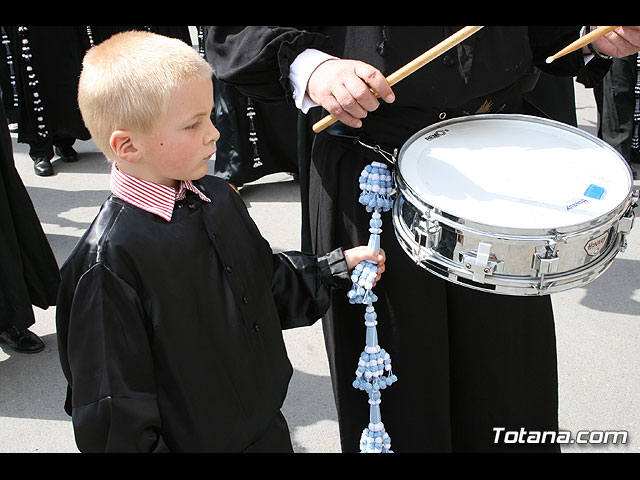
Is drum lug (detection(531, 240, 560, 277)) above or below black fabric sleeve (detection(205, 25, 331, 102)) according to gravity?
below

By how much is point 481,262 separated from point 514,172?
29cm

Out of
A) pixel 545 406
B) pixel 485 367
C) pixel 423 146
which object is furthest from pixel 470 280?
pixel 545 406

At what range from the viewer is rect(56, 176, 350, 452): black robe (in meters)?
1.38

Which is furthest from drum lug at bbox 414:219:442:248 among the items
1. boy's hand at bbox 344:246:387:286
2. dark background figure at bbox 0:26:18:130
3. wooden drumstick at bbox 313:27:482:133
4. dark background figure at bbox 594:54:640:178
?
dark background figure at bbox 0:26:18:130

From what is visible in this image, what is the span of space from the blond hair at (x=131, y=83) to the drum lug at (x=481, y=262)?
648mm

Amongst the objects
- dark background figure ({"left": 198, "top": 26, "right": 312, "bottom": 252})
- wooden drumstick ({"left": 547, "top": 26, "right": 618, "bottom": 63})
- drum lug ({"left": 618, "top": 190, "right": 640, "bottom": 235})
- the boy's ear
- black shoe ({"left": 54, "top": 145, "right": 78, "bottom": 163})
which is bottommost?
black shoe ({"left": 54, "top": 145, "right": 78, "bottom": 163})

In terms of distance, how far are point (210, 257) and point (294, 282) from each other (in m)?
0.30

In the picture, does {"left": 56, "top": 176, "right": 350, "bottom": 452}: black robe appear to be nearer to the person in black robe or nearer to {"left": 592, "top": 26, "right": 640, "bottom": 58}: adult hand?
the person in black robe

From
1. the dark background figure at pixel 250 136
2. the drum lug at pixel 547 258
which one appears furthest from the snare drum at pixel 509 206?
the dark background figure at pixel 250 136

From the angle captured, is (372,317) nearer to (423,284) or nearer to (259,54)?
(423,284)

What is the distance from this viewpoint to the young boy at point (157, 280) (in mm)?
1364

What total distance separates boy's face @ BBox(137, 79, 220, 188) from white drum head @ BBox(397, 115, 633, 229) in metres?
0.44

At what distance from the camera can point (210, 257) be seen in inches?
58.5

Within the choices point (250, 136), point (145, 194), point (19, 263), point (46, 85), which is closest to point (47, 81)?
point (46, 85)
